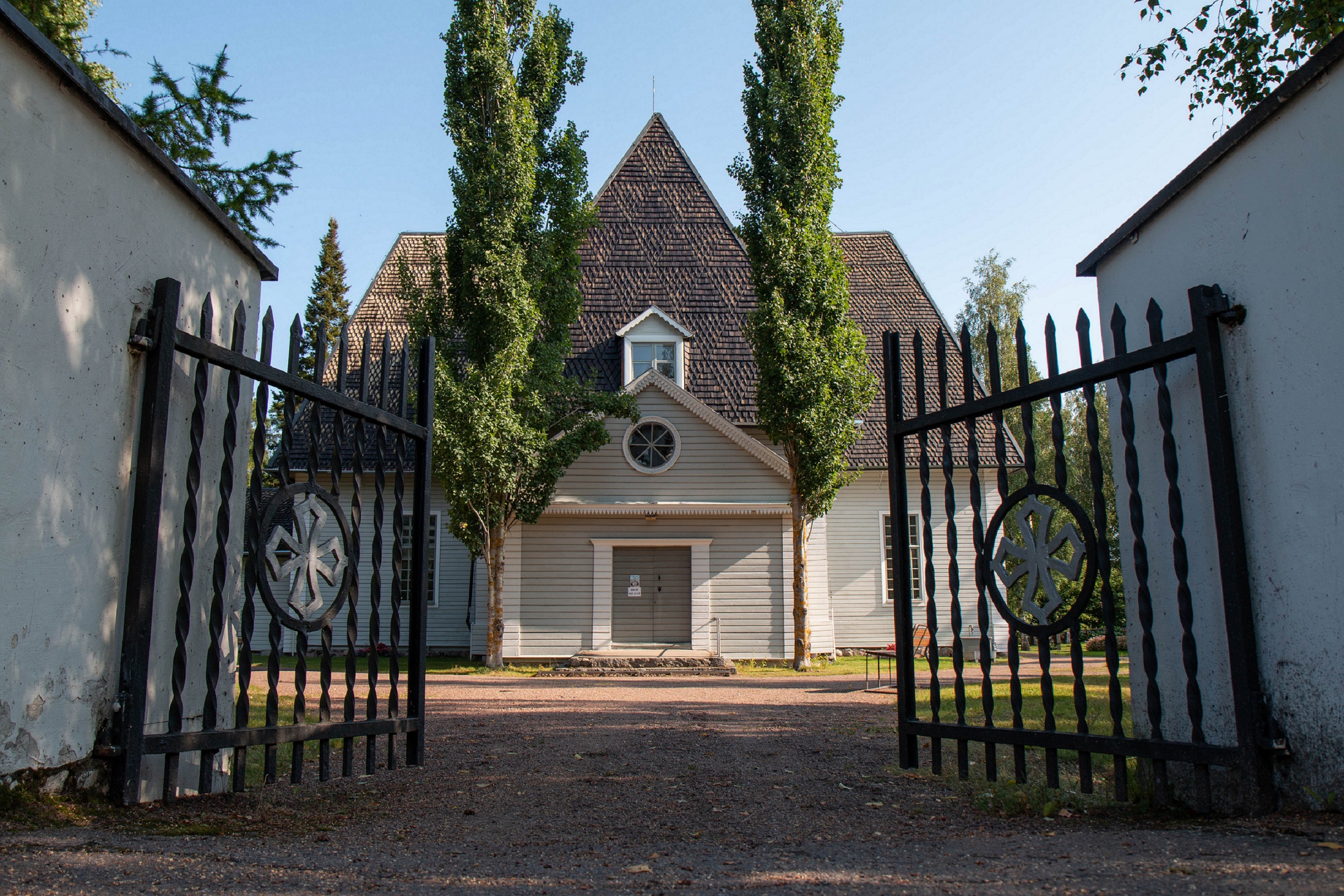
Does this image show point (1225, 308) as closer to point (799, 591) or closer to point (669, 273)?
point (799, 591)

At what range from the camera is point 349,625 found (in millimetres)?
5574

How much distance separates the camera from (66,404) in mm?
3893

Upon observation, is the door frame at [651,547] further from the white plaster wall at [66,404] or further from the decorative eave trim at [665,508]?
the white plaster wall at [66,404]

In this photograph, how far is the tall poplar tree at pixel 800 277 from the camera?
17359mm

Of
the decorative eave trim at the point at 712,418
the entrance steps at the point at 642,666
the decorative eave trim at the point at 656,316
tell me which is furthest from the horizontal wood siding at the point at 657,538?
the decorative eave trim at the point at 656,316

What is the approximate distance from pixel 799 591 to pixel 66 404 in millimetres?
15158

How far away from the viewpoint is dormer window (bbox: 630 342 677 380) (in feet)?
67.2

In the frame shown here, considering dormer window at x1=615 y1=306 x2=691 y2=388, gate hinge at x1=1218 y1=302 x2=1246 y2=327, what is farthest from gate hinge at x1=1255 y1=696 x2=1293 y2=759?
dormer window at x1=615 y1=306 x2=691 y2=388

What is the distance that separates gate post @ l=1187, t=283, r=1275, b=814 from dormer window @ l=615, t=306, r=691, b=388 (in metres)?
16.3

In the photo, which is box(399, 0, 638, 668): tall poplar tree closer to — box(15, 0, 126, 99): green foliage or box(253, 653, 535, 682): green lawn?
box(253, 653, 535, 682): green lawn

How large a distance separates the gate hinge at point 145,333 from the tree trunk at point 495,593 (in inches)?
514

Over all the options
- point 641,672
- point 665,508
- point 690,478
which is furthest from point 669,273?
point 641,672

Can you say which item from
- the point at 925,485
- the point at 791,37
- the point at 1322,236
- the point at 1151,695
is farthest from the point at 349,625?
the point at 791,37

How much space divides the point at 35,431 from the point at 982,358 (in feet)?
107
